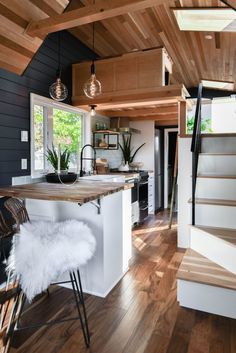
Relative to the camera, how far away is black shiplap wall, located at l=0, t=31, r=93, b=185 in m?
2.62

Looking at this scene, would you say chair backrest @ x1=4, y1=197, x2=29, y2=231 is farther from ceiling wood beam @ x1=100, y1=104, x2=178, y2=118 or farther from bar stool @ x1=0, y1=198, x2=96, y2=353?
ceiling wood beam @ x1=100, y1=104, x2=178, y2=118

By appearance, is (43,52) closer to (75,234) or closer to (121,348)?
(75,234)

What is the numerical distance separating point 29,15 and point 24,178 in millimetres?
1627

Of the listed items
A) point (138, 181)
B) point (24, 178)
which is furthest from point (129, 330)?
point (138, 181)

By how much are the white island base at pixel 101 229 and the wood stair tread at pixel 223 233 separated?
2.58 ft

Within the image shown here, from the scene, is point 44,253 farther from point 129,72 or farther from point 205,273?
point 129,72

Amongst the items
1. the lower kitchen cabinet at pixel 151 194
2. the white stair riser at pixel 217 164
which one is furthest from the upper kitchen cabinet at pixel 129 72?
the lower kitchen cabinet at pixel 151 194

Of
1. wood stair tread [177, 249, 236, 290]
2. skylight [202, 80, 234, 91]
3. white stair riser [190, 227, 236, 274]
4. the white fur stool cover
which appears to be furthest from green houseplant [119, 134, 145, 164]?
the white fur stool cover

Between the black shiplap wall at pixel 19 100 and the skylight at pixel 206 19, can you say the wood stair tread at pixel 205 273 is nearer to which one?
the black shiplap wall at pixel 19 100

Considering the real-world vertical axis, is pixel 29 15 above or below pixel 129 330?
above

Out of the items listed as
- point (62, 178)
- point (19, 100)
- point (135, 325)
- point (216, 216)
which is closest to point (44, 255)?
point (135, 325)

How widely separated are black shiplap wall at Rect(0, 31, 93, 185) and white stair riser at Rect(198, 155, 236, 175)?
2.12 m

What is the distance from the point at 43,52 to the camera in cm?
317

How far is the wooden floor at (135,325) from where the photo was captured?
5.56ft
